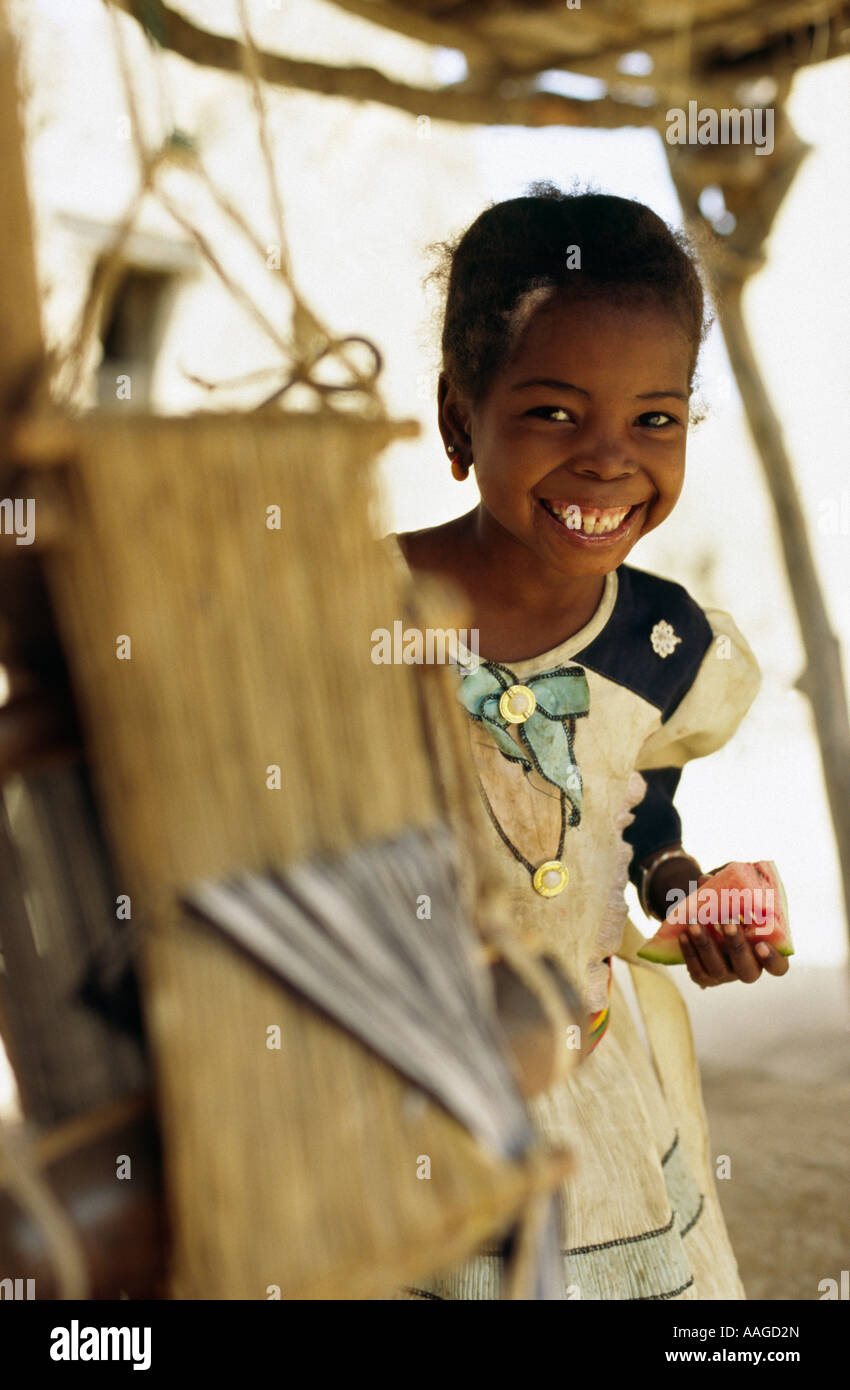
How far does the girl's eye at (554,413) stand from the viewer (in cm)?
113

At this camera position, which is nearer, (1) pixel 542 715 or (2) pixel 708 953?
(2) pixel 708 953

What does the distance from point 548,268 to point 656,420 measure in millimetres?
189

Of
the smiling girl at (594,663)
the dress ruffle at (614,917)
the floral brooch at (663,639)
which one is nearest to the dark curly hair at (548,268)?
the smiling girl at (594,663)

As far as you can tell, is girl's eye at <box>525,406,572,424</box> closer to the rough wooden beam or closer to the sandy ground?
the rough wooden beam

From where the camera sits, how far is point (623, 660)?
1333 millimetres

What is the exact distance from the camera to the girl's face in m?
1.11

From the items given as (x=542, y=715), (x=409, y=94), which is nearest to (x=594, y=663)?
(x=542, y=715)

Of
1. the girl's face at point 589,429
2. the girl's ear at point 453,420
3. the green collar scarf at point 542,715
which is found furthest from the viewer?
the girl's ear at point 453,420

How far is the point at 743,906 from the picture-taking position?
3.31ft

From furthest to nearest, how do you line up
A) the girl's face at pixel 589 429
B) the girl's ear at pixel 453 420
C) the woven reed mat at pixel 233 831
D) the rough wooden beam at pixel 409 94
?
the rough wooden beam at pixel 409 94 < the girl's ear at pixel 453 420 < the girl's face at pixel 589 429 < the woven reed mat at pixel 233 831

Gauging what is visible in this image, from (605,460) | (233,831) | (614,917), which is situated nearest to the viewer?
(233,831)

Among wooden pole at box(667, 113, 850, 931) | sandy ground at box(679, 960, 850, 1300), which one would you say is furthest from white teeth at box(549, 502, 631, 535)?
Answer: wooden pole at box(667, 113, 850, 931)

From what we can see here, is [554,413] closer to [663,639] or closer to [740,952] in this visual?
[663,639]

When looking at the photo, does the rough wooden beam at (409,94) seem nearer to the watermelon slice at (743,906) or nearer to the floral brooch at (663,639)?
the floral brooch at (663,639)
